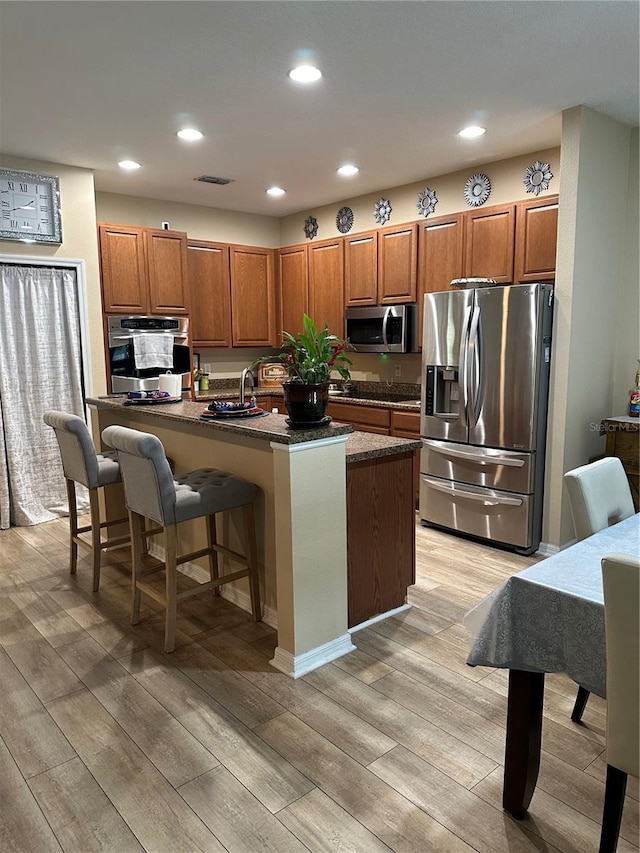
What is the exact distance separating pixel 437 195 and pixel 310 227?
66.2 inches

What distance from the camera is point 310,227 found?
250 inches

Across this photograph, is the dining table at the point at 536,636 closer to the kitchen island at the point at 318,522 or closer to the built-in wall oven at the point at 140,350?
the kitchen island at the point at 318,522

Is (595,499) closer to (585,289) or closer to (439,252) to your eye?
(585,289)

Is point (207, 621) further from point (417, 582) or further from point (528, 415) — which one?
point (528, 415)

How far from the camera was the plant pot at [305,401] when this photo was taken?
105 inches

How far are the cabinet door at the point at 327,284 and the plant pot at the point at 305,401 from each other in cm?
313

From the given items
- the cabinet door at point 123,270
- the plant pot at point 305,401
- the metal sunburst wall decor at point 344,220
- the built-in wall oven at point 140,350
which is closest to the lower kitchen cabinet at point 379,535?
the plant pot at point 305,401

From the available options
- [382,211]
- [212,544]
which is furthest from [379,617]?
[382,211]

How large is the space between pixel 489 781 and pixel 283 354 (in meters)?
1.83

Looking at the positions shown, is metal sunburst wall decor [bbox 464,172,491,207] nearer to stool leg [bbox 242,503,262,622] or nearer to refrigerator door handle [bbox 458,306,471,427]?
refrigerator door handle [bbox 458,306,471,427]

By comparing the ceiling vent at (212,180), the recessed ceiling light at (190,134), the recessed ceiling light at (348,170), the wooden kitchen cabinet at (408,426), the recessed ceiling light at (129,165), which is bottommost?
the wooden kitchen cabinet at (408,426)

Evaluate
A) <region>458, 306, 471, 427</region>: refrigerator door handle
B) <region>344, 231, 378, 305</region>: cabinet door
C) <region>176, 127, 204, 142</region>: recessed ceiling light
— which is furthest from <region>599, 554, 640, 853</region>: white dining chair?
<region>344, 231, 378, 305</region>: cabinet door

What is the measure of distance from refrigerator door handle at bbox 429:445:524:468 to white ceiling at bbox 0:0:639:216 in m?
2.11

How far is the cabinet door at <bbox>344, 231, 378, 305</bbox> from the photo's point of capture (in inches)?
210
